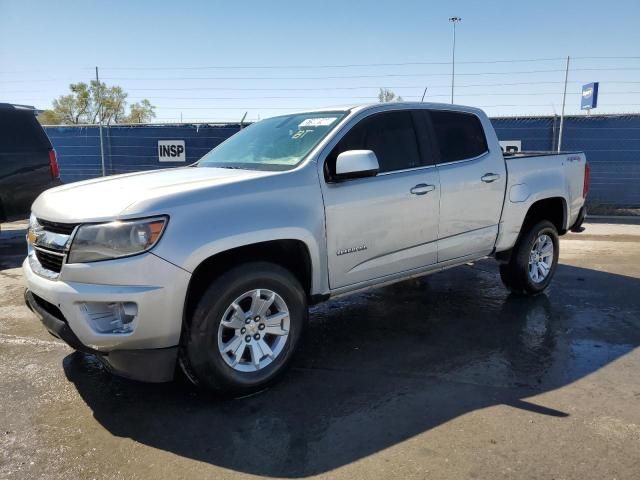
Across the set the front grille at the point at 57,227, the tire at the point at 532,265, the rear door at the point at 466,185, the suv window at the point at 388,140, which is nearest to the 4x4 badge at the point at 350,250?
the suv window at the point at 388,140

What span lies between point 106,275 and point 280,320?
117 centimetres

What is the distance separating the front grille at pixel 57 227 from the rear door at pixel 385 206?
64.7 inches

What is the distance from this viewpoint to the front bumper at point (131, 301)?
2990 millimetres

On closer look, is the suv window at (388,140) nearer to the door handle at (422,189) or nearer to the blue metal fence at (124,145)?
the door handle at (422,189)

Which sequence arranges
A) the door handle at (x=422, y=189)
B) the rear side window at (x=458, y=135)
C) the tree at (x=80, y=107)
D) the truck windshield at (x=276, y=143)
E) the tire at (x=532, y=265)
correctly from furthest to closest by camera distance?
the tree at (x=80, y=107) < the tire at (x=532, y=265) < the rear side window at (x=458, y=135) < the door handle at (x=422, y=189) < the truck windshield at (x=276, y=143)

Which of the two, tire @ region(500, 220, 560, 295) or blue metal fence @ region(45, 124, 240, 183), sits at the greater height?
blue metal fence @ region(45, 124, 240, 183)

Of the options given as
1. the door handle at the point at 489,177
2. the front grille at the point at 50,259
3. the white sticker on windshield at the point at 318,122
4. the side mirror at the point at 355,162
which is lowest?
the front grille at the point at 50,259

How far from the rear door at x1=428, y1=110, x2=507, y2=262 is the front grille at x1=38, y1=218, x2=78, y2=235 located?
9.46 ft

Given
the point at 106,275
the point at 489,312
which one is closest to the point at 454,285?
the point at 489,312

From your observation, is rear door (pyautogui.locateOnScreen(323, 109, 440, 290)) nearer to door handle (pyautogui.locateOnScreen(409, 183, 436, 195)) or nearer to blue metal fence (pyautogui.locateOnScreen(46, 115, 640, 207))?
door handle (pyautogui.locateOnScreen(409, 183, 436, 195))

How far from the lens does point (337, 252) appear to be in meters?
3.89

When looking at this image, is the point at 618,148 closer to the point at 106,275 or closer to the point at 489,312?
the point at 489,312

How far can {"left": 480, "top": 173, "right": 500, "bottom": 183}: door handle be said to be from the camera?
4.96 metres

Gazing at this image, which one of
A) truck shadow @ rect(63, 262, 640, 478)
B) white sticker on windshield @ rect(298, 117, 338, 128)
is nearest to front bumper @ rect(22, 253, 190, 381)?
truck shadow @ rect(63, 262, 640, 478)
